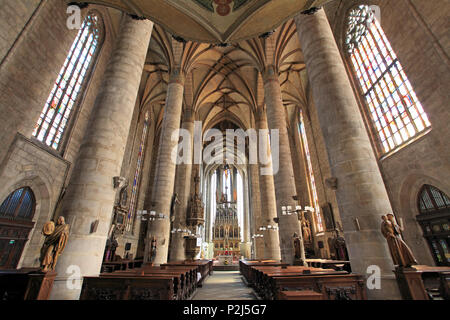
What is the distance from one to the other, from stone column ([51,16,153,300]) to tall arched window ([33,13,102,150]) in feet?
17.0

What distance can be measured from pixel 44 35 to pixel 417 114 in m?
15.7

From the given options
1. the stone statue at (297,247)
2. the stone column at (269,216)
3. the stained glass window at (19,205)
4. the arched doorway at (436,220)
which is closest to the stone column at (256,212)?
the stone column at (269,216)

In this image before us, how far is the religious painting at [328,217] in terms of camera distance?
14.1m

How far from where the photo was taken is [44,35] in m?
8.13

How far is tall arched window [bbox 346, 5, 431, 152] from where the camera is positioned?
9148 mm

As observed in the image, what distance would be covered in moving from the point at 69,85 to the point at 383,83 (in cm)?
1608

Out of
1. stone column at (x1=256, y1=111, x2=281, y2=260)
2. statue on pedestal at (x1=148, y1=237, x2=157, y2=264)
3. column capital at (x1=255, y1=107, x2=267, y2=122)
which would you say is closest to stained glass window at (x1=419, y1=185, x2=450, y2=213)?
stone column at (x1=256, y1=111, x2=281, y2=260)

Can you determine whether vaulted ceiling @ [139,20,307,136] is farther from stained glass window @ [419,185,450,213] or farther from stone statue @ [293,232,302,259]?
stone statue @ [293,232,302,259]

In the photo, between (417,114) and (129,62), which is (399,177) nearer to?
(417,114)

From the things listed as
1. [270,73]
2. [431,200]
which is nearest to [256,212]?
[270,73]

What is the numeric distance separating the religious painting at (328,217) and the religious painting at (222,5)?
44.6 feet

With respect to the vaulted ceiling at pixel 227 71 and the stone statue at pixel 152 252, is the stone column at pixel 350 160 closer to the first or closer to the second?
the vaulted ceiling at pixel 227 71

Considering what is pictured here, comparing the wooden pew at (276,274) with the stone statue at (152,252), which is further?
the stone statue at (152,252)
